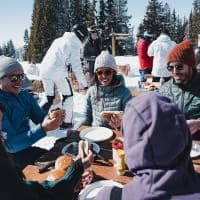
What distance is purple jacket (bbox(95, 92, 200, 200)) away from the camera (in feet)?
3.68

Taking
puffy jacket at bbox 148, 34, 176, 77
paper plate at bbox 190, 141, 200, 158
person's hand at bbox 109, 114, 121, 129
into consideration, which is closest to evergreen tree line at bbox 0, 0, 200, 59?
puffy jacket at bbox 148, 34, 176, 77

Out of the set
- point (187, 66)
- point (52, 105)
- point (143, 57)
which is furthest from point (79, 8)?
point (187, 66)

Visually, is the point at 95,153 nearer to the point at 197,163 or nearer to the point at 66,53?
the point at 197,163

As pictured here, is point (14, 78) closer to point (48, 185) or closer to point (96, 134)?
point (96, 134)

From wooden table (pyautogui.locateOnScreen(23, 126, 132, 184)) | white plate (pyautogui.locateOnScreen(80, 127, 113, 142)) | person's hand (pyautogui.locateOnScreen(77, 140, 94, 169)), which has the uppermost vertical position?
person's hand (pyautogui.locateOnScreen(77, 140, 94, 169))

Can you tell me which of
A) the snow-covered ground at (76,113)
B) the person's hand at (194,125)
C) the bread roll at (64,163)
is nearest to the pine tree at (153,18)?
the snow-covered ground at (76,113)

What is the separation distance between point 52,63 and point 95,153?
3.34 metres

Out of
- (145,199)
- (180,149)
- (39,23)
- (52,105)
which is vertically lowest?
(52,105)

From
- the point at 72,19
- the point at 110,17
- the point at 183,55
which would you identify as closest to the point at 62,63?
the point at 183,55

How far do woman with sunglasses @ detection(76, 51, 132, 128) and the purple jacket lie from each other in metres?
2.17

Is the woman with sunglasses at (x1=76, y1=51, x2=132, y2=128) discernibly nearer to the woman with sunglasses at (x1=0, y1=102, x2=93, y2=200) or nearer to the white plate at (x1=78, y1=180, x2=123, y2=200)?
the woman with sunglasses at (x1=0, y1=102, x2=93, y2=200)

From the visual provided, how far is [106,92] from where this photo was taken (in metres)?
3.41

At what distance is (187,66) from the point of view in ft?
9.96

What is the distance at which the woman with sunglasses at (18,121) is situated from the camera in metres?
2.74
